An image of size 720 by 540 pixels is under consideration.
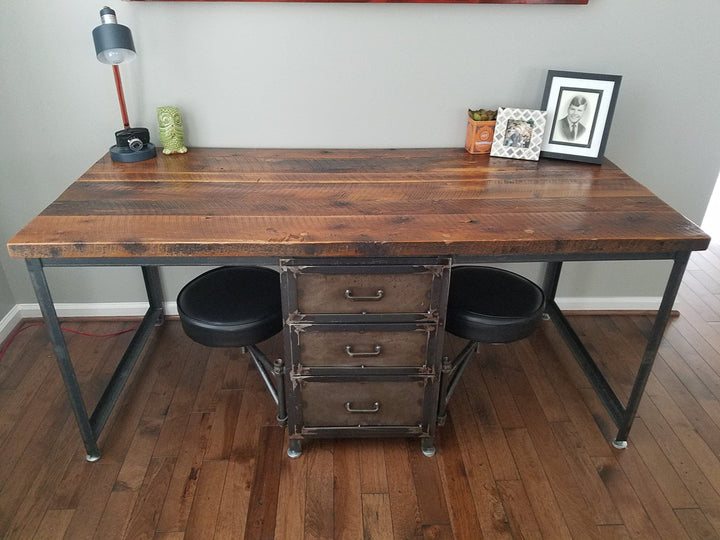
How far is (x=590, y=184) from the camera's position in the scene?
1.80 metres

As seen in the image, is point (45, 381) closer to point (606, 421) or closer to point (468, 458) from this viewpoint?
point (468, 458)

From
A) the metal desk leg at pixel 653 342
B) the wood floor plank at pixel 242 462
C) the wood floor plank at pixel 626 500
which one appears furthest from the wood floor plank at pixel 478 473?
the wood floor plank at pixel 242 462

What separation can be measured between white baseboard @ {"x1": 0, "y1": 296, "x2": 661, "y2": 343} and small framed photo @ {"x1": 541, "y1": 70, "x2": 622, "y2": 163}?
2.62ft

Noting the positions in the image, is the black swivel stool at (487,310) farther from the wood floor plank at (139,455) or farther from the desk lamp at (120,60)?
the desk lamp at (120,60)

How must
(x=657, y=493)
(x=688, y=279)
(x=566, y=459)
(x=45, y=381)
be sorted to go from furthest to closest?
(x=688, y=279) < (x=45, y=381) < (x=566, y=459) < (x=657, y=493)

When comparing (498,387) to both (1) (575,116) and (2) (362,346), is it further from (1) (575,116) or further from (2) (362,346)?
(1) (575,116)

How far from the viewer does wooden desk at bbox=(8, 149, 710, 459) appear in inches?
55.2

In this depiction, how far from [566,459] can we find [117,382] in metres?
1.55

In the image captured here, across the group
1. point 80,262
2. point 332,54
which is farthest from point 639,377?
point 80,262

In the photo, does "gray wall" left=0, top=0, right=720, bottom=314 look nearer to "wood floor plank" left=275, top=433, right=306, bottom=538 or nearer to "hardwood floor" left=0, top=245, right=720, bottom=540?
"hardwood floor" left=0, top=245, right=720, bottom=540

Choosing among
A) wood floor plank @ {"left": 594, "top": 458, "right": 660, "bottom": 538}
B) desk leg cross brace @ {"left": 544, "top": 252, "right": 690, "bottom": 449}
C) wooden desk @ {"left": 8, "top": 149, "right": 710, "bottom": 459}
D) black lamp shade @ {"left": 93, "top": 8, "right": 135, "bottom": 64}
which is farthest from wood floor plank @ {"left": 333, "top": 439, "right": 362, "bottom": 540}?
black lamp shade @ {"left": 93, "top": 8, "right": 135, "bottom": 64}

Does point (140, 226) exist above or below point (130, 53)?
below

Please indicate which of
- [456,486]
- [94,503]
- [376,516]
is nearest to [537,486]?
[456,486]

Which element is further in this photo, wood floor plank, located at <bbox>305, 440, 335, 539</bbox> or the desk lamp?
the desk lamp
